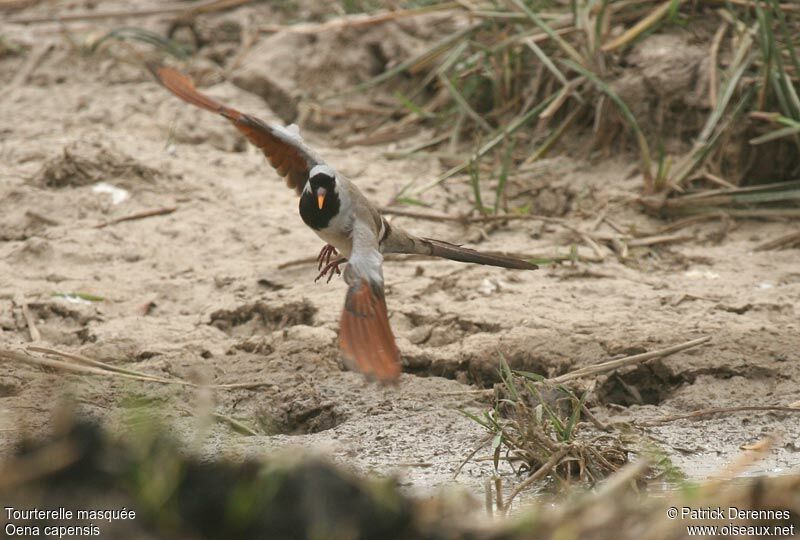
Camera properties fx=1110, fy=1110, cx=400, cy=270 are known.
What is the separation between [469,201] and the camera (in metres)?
5.52

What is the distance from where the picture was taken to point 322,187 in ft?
12.3

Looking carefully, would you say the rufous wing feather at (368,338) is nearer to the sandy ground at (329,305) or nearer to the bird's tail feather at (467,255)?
the sandy ground at (329,305)

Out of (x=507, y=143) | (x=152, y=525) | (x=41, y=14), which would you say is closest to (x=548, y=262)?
(x=507, y=143)

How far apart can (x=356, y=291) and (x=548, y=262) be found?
160 centimetres

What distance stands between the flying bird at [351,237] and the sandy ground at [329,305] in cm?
32

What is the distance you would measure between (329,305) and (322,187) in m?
0.76

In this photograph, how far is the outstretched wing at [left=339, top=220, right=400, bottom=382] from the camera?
2.96 meters

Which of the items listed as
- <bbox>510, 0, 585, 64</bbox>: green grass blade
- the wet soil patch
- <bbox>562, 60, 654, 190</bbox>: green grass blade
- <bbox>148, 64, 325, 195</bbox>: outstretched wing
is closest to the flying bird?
<bbox>148, 64, 325, 195</bbox>: outstretched wing

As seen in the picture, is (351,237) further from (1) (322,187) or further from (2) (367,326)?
(2) (367,326)

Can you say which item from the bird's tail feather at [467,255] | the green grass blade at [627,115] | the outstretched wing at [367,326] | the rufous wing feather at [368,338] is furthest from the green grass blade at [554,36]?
the rufous wing feather at [368,338]

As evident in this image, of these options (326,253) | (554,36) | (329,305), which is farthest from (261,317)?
(554,36)

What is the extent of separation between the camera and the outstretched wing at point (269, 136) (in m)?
3.95

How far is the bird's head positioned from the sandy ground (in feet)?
2.04

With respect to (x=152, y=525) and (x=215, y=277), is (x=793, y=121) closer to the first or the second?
(x=215, y=277)
